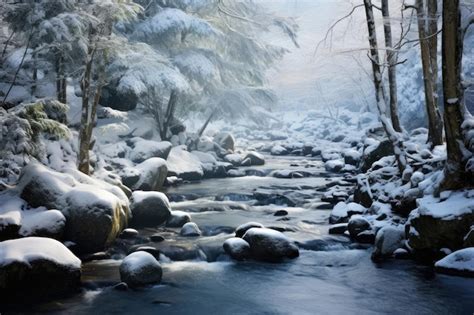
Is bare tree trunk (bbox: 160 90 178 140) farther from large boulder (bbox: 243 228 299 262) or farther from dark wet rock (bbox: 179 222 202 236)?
large boulder (bbox: 243 228 299 262)

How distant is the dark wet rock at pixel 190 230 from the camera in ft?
35.6

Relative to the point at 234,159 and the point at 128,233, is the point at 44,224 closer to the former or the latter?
the point at 128,233

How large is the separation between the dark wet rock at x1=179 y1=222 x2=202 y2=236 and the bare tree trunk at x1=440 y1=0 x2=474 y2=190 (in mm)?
5575

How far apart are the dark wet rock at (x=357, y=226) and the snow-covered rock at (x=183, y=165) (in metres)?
10.1

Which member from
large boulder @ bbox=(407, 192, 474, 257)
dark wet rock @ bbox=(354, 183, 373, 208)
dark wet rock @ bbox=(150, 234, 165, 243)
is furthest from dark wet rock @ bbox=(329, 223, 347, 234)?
dark wet rock @ bbox=(150, 234, 165, 243)

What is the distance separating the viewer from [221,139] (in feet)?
89.4

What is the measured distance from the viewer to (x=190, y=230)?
10.9 metres

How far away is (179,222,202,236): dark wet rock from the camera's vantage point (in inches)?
427

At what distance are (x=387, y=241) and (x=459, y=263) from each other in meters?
1.69

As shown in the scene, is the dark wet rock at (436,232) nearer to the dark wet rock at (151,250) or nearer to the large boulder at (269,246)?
the large boulder at (269,246)

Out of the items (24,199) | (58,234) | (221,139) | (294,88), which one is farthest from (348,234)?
(294,88)

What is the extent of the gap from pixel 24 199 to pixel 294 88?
6774 centimetres

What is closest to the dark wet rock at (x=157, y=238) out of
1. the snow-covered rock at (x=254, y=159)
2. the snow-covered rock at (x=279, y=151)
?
the snow-covered rock at (x=254, y=159)

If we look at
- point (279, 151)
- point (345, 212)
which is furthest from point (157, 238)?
point (279, 151)
